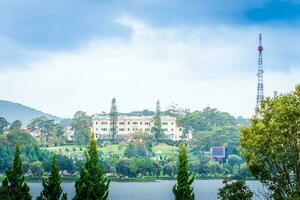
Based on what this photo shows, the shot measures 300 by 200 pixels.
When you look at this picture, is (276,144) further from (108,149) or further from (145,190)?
(108,149)

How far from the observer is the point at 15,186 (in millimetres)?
32906

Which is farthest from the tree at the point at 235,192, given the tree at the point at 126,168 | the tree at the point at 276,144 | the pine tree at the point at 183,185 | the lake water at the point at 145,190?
the tree at the point at 126,168

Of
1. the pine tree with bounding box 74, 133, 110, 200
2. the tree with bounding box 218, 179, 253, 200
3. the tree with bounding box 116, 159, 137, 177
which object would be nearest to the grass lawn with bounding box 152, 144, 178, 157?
the tree with bounding box 116, 159, 137, 177

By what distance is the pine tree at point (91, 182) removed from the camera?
109ft

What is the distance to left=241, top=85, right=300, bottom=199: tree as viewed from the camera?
2822cm

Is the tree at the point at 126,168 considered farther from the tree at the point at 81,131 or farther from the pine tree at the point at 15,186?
the pine tree at the point at 15,186

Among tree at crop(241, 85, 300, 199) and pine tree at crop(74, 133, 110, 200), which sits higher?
tree at crop(241, 85, 300, 199)

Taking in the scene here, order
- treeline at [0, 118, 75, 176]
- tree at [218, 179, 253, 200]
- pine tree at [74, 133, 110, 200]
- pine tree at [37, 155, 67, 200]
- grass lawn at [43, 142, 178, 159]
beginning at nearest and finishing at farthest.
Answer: tree at [218, 179, 253, 200], pine tree at [37, 155, 67, 200], pine tree at [74, 133, 110, 200], treeline at [0, 118, 75, 176], grass lawn at [43, 142, 178, 159]

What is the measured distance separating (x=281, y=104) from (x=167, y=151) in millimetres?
138201

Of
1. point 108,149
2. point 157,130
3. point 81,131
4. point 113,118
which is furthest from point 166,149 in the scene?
point 81,131

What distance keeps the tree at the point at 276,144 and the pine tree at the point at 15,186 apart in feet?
38.7

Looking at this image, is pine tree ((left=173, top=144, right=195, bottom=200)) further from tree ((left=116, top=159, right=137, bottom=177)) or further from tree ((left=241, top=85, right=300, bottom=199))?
tree ((left=116, top=159, right=137, bottom=177))

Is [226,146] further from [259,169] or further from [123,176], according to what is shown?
[259,169]

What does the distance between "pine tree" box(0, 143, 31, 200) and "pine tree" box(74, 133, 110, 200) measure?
2.80 meters
